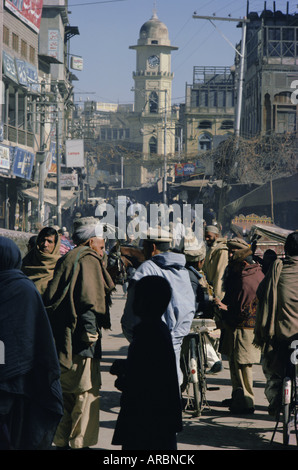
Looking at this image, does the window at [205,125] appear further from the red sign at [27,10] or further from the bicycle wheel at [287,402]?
the bicycle wheel at [287,402]

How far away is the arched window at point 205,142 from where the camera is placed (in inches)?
3775

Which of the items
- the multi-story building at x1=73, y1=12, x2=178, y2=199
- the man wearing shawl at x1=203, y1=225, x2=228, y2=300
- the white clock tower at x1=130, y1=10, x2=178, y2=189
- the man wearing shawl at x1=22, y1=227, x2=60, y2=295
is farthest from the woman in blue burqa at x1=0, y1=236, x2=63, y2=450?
the white clock tower at x1=130, y1=10, x2=178, y2=189

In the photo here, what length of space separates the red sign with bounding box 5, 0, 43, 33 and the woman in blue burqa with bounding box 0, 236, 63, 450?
32.3 meters

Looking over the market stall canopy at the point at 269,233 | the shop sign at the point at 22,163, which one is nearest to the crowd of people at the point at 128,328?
the market stall canopy at the point at 269,233

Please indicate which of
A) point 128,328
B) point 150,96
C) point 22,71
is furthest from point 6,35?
point 150,96

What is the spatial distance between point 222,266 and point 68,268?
12.6 feet

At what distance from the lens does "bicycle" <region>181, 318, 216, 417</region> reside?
7.14 meters

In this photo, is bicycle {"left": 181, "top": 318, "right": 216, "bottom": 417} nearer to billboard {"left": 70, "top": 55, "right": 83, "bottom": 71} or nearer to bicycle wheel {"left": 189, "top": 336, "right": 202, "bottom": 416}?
bicycle wheel {"left": 189, "top": 336, "right": 202, "bottom": 416}

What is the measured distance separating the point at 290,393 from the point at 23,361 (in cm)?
290

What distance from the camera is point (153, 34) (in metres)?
130

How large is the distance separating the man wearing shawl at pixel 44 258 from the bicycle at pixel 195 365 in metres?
1.46

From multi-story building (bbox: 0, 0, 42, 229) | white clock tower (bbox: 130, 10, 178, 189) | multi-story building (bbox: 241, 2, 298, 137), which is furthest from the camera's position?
white clock tower (bbox: 130, 10, 178, 189)

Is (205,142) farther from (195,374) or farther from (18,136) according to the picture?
(195,374)
